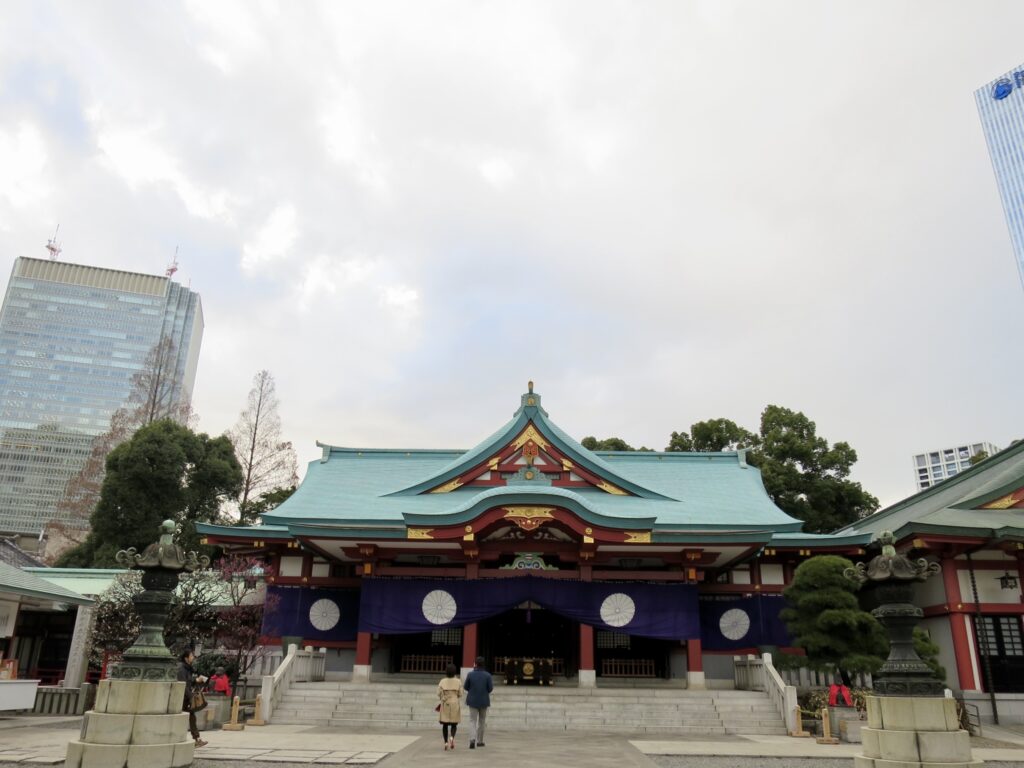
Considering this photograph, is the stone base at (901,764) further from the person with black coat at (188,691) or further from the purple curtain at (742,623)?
the purple curtain at (742,623)

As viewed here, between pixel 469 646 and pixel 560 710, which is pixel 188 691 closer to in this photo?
pixel 560 710

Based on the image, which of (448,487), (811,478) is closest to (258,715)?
(448,487)

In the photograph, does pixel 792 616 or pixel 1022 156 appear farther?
pixel 1022 156

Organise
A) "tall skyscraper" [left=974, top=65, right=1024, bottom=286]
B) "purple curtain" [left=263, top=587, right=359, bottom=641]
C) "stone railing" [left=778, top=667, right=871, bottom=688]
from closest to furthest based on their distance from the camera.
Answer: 1. "stone railing" [left=778, top=667, right=871, bottom=688]
2. "purple curtain" [left=263, top=587, right=359, bottom=641]
3. "tall skyscraper" [left=974, top=65, right=1024, bottom=286]

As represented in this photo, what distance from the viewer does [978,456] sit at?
3750cm

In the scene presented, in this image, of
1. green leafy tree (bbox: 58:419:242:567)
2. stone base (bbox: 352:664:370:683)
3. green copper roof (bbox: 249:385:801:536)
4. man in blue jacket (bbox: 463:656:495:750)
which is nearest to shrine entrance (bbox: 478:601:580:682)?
stone base (bbox: 352:664:370:683)

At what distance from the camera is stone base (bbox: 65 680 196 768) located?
29.1 feet

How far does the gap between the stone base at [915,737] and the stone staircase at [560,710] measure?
7.67 meters

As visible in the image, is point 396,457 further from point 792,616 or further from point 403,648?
point 792,616

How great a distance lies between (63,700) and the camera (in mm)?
18953

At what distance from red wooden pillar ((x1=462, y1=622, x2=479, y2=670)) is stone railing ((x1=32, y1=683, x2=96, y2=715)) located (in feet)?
32.9

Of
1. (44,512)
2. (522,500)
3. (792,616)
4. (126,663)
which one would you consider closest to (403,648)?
(522,500)

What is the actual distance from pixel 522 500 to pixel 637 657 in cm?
704

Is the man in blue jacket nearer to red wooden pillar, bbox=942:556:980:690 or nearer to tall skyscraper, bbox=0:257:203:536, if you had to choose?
red wooden pillar, bbox=942:556:980:690
